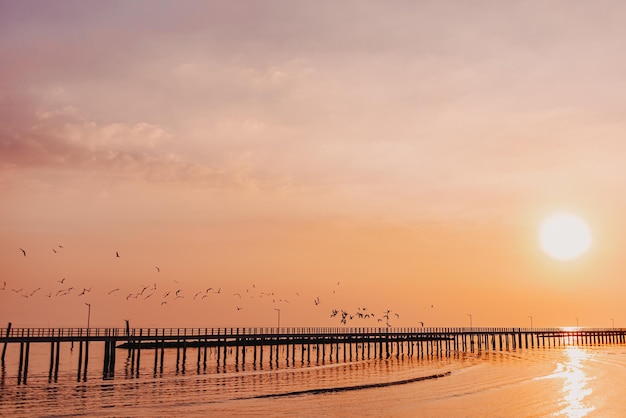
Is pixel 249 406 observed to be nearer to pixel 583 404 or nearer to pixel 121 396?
pixel 121 396

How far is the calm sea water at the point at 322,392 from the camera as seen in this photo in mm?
40219

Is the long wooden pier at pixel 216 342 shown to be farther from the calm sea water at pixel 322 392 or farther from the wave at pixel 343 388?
the wave at pixel 343 388

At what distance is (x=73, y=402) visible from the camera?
43.1m

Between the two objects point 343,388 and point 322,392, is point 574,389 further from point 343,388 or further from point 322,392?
point 322,392

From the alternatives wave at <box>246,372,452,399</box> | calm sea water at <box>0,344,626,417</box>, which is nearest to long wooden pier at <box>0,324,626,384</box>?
calm sea water at <box>0,344,626,417</box>

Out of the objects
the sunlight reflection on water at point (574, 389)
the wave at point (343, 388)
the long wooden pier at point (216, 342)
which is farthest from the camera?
the long wooden pier at point (216, 342)

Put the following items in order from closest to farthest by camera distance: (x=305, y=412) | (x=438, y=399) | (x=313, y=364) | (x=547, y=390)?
(x=305, y=412) → (x=438, y=399) → (x=547, y=390) → (x=313, y=364)

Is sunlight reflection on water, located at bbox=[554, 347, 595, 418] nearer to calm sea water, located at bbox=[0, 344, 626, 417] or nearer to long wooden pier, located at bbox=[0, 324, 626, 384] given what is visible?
calm sea water, located at bbox=[0, 344, 626, 417]

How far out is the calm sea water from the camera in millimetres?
40219

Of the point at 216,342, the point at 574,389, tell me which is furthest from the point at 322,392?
the point at 216,342

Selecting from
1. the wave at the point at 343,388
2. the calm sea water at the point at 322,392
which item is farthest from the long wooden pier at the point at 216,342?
the wave at the point at 343,388

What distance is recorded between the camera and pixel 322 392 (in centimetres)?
4922

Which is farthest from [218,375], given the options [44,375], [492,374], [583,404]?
[583,404]

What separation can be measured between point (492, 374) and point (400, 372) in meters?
9.45
